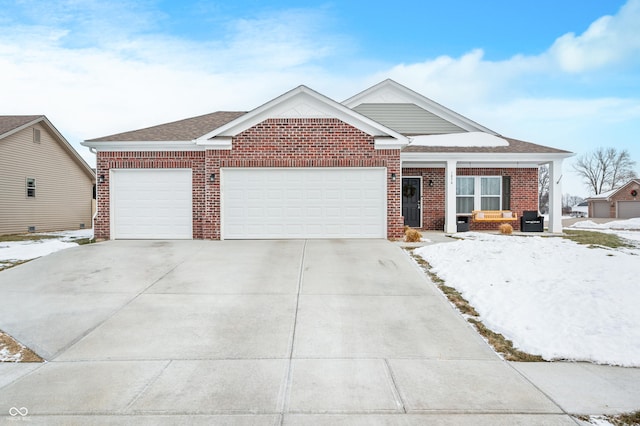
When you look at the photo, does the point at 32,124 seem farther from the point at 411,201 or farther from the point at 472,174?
the point at 472,174

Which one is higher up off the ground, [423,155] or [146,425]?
[423,155]

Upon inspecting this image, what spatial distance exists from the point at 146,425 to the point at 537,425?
341 centimetres

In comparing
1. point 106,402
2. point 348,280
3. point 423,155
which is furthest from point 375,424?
point 423,155

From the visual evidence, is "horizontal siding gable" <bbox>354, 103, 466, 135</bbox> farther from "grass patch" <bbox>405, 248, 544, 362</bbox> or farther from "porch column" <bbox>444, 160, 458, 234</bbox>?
"grass patch" <bbox>405, 248, 544, 362</bbox>

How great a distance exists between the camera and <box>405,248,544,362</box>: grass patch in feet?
16.4

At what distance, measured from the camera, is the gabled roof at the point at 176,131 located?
13.7 meters

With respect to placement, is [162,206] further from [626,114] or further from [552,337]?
[626,114]

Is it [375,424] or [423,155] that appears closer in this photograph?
[375,424]

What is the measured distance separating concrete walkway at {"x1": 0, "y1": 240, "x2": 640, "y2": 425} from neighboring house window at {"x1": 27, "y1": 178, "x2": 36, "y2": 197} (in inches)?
577

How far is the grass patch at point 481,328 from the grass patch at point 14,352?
5874 mm

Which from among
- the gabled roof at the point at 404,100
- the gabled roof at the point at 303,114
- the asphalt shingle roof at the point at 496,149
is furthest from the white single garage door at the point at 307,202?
the gabled roof at the point at 404,100

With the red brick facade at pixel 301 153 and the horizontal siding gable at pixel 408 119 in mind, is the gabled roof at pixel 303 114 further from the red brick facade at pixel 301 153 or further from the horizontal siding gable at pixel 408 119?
the horizontal siding gable at pixel 408 119

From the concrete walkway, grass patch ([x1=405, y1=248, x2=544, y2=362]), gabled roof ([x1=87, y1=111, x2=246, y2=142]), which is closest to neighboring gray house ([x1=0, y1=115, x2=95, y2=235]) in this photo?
gabled roof ([x1=87, y1=111, x2=246, y2=142])

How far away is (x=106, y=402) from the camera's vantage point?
12.6ft
